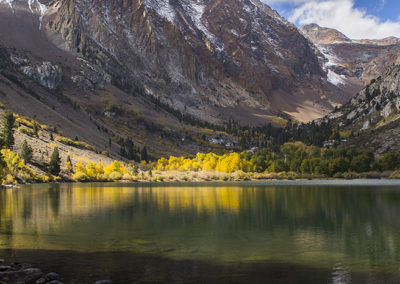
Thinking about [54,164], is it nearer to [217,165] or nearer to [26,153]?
[26,153]

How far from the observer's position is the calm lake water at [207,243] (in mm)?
24344

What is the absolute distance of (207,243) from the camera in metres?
33.2

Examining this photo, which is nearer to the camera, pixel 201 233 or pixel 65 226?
pixel 201 233

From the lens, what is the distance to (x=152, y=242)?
33.5 meters

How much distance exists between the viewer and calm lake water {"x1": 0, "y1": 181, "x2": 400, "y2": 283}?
24.3 meters

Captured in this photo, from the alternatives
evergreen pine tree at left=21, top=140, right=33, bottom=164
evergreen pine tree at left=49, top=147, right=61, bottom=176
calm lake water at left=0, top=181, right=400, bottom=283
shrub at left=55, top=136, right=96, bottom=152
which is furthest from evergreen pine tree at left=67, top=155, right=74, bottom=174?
calm lake water at left=0, top=181, right=400, bottom=283

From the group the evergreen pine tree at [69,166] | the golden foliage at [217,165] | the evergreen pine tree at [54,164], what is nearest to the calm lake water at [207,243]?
the evergreen pine tree at [54,164]

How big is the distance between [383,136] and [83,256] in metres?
184

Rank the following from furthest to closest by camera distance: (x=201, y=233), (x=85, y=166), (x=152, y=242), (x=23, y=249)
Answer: (x=85, y=166)
(x=201, y=233)
(x=152, y=242)
(x=23, y=249)

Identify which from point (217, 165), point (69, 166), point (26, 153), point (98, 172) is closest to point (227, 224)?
point (26, 153)

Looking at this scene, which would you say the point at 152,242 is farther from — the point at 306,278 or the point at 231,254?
the point at 306,278

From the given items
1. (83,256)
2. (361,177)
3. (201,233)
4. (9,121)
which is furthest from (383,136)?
(83,256)

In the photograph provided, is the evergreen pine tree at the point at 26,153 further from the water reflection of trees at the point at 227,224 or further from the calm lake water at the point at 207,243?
the calm lake water at the point at 207,243

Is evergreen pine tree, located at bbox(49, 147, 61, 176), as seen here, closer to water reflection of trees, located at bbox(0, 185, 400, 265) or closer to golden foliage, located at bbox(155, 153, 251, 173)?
water reflection of trees, located at bbox(0, 185, 400, 265)
